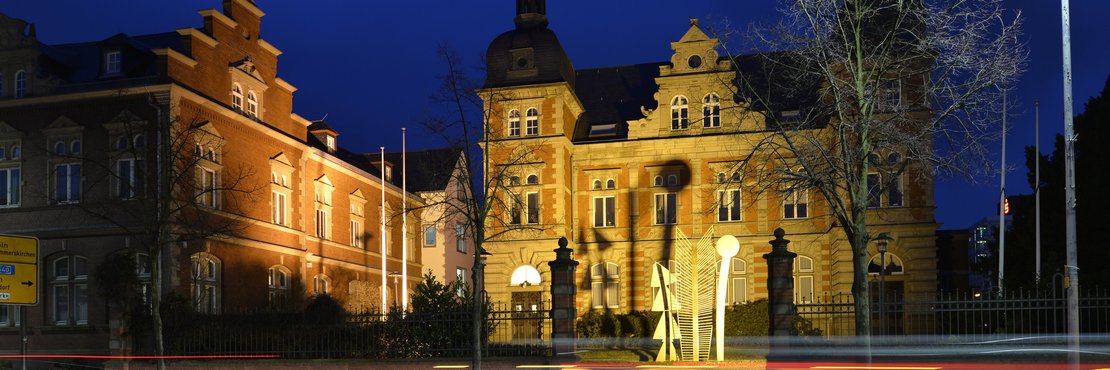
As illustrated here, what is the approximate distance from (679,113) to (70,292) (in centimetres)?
2285

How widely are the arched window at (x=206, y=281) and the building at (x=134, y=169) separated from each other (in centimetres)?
5

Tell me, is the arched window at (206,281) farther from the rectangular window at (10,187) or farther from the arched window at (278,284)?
the rectangular window at (10,187)

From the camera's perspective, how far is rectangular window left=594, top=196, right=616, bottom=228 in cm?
4178

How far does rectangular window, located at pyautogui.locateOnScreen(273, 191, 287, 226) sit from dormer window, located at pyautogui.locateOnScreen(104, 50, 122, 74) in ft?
24.1

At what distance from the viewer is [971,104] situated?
68.0 feet

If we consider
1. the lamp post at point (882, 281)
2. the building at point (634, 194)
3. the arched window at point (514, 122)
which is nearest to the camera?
the lamp post at point (882, 281)

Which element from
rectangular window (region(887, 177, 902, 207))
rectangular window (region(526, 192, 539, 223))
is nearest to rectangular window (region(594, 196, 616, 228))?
rectangular window (region(526, 192, 539, 223))

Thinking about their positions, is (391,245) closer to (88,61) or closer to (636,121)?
(636,121)

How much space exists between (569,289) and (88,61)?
64.5 feet

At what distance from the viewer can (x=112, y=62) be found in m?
32.5

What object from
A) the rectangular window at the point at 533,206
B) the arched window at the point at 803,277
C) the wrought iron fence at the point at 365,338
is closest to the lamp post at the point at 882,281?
the arched window at the point at 803,277

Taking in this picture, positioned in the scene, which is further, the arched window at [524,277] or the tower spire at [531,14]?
the tower spire at [531,14]

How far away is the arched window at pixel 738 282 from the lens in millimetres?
40219

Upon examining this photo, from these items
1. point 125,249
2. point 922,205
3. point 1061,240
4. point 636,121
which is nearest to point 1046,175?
point 1061,240
